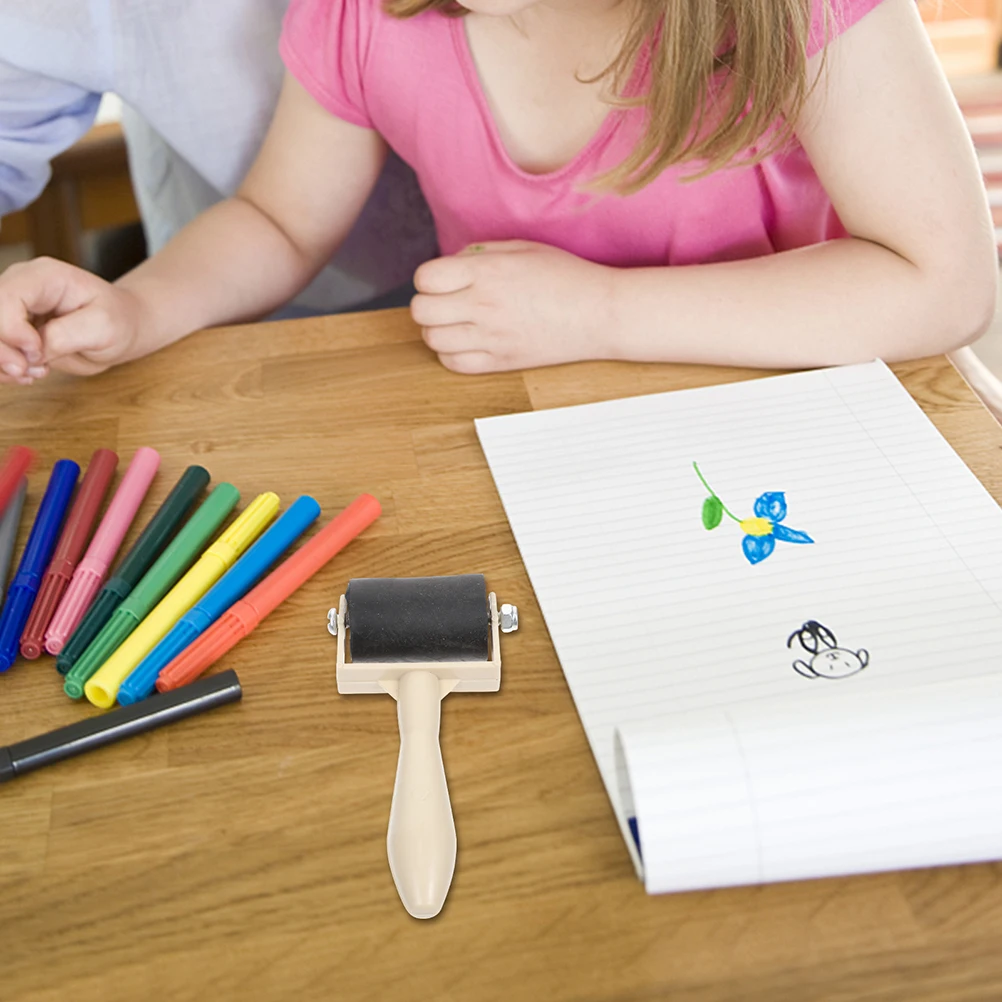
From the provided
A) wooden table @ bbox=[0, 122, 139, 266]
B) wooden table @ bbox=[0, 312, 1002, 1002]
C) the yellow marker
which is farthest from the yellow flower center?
wooden table @ bbox=[0, 122, 139, 266]

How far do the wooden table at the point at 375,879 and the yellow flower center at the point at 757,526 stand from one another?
10cm

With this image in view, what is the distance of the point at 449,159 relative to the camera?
753 mm

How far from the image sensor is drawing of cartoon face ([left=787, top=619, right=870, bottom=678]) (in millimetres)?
405

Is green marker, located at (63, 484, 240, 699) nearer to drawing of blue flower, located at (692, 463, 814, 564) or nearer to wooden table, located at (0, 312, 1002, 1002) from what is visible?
wooden table, located at (0, 312, 1002, 1002)

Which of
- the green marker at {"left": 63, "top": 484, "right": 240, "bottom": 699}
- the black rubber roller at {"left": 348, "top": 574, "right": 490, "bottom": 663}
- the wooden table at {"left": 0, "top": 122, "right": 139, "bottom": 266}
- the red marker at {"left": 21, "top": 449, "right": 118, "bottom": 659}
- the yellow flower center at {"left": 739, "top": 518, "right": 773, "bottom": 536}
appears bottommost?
the wooden table at {"left": 0, "top": 122, "right": 139, "bottom": 266}

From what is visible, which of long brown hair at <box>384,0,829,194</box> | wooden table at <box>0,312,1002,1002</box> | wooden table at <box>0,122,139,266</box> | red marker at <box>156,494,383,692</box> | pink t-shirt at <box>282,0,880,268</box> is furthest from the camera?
wooden table at <box>0,122,139,266</box>

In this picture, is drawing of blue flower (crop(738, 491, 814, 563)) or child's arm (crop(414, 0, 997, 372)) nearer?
drawing of blue flower (crop(738, 491, 814, 563))

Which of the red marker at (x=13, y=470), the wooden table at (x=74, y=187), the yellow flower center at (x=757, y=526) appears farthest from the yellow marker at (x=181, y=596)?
the wooden table at (x=74, y=187)

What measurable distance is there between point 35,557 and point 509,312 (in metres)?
0.28

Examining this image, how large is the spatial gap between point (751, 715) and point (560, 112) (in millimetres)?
490

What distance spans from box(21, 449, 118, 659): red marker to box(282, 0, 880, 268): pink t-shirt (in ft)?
1.10

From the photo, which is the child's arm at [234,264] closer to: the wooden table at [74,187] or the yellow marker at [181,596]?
the yellow marker at [181,596]

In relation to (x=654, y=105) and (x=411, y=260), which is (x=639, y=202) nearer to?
(x=654, y=105)

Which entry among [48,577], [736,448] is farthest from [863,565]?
[48,577]
